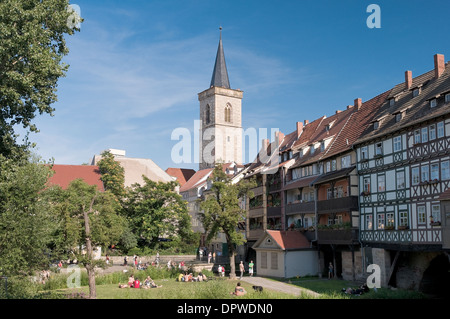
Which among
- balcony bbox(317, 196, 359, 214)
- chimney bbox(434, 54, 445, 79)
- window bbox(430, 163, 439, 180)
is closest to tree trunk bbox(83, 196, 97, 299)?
balcony bbox(317, 196, 359, 214)

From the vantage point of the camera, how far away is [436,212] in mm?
27469

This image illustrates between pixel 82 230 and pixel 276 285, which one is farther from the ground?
pixel 82 230

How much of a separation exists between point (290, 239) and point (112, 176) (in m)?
33.4

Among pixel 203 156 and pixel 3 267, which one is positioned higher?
pixel 203 156

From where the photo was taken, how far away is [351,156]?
37.2 meters

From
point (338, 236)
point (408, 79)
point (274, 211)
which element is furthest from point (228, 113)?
point (408, 79)

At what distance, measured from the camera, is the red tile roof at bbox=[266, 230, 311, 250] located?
133ft

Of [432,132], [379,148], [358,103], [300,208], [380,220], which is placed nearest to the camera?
[432,132]

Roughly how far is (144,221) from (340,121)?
88.1ft

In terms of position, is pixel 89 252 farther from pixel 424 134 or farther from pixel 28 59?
pixel 424 134

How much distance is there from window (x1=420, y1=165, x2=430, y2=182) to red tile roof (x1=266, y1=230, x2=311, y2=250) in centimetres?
1431
